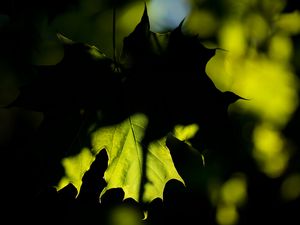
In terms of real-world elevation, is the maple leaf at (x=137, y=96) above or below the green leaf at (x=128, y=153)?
above

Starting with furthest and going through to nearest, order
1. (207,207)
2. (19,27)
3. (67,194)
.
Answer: (207,207), (67,194), (19,27)

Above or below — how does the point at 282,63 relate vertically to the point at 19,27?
below

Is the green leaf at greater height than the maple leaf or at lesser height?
lesser

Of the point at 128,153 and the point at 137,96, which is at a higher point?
the point at 137,96

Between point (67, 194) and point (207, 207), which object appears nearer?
point (67, 194)

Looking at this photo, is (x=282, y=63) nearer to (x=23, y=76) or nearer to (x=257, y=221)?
(x=257, y=221)

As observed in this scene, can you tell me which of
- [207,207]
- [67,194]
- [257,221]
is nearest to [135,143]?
[67,194]

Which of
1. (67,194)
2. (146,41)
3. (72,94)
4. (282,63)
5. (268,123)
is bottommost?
(67,194)

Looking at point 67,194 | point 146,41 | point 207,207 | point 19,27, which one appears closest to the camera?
point 146,41
